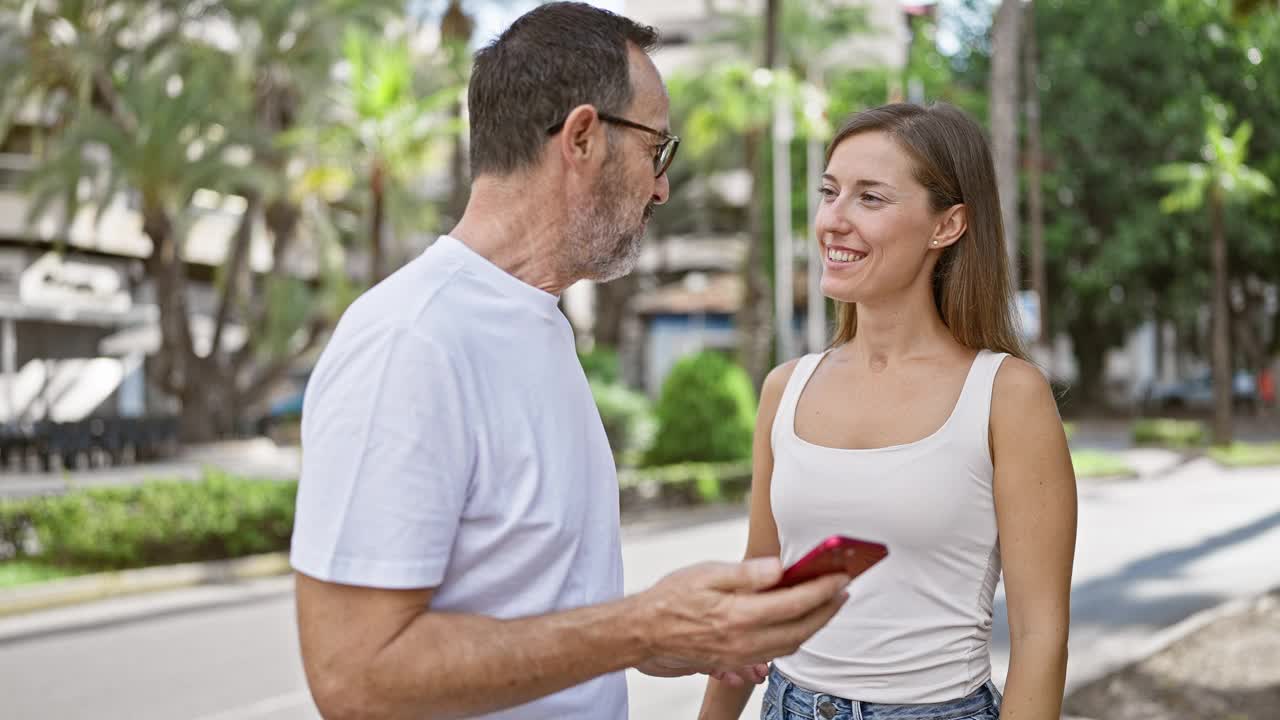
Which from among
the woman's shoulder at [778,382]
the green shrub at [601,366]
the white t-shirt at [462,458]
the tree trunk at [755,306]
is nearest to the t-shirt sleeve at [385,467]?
the white t-shirt at [462,458]

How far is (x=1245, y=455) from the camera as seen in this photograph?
2636 cm

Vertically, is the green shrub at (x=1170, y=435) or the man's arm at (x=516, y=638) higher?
the man's arm at (x=516, y=638)

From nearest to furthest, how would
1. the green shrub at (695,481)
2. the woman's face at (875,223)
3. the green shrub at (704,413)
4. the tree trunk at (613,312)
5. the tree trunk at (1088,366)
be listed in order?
the woman's face at (875,223), the green shrub at (695,481), the green shrub at (704,413), the tree trunk at (613,312), the tree trunk at (1088,366)

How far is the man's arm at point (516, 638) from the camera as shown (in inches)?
63.6

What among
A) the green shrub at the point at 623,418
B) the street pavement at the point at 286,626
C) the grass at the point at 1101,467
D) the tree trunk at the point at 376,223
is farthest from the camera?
the green shrub at the point at 623,418

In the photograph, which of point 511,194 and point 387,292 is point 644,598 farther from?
point 511,194

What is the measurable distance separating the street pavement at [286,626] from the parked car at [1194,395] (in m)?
31.7

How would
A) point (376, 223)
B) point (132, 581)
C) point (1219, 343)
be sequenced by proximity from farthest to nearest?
point (1219, 343), point (376, 223), point (132, 581)

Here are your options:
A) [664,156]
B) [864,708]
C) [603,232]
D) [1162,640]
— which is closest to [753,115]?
[1162,640]

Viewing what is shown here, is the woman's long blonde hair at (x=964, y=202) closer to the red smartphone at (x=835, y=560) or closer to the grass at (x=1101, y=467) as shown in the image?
the red smartphone at (x=835, y=560)

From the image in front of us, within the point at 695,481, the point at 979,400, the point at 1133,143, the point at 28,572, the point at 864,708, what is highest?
the point at 1133,143

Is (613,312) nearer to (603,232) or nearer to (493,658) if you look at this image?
(603,232)

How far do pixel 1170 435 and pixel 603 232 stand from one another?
103ft

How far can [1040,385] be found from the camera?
2.44 meters
